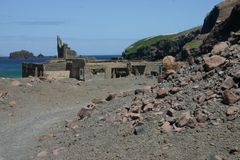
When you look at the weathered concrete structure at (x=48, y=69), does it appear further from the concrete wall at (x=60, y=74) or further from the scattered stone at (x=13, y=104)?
the scattered stone at (x=13, y=104)

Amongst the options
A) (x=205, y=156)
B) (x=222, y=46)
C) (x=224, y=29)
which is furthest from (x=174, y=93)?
(x=224, y=29)

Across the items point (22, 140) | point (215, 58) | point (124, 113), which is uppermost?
point (215, 58)

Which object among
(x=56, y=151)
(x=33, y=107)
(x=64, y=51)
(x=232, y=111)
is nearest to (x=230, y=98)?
(x=232, y=111)

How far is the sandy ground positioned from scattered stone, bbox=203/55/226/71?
7321mm

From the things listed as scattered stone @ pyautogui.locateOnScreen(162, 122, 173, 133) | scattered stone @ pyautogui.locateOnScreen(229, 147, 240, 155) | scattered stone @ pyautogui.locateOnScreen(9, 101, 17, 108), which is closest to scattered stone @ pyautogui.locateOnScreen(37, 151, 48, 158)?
scattered stone @ pyautogui.locateOnScreen(162, 122, 173, 133)

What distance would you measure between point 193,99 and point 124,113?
128 inches

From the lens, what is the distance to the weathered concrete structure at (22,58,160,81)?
51.8 metres

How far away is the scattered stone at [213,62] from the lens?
20.5 metres

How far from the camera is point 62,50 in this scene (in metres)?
86.8

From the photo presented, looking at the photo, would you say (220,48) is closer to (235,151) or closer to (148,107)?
(148,107)

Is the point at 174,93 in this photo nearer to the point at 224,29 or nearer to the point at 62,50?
the point at 224,29

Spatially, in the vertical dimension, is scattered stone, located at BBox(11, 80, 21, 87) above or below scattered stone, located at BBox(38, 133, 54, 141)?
above

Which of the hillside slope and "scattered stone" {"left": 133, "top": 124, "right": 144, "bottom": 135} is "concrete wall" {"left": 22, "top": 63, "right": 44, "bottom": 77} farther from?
"scattered stone" {"left": 133, "top": 124, "right": 144, "bottom": 135}

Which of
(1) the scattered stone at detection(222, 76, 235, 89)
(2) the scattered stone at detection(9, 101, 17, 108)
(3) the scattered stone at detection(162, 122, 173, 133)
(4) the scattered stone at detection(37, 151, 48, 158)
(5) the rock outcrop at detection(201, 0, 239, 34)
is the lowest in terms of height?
(4) the scattered stone at detection(37, 151, 48, 158)
